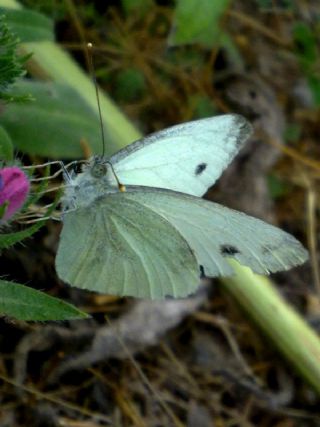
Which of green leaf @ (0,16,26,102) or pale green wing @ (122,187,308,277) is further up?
green leaf @ (0,16,26,102)

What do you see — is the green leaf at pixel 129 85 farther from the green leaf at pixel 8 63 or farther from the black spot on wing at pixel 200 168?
the green leaf at pixel 8 63

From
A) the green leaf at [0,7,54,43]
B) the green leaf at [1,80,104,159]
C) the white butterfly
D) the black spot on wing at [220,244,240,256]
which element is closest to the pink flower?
the white butterfly

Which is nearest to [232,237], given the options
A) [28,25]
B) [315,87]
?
[28,25]

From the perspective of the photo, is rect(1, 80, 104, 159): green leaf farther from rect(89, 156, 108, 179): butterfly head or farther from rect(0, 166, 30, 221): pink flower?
rect(0, 166, 30, 221): pink flower

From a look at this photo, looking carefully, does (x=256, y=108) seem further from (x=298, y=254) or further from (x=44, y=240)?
(x=298, y=254)

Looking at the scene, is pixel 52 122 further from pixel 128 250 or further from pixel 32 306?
pixel 32 306

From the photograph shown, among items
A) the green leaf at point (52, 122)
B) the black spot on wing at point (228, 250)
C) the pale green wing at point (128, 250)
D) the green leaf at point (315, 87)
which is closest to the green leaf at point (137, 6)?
the green leaf at point (52, 122)
